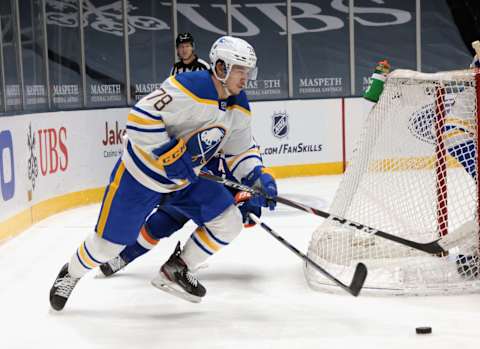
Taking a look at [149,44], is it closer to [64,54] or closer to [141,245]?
[64,54]

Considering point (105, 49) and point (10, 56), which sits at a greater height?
point (10, 56)

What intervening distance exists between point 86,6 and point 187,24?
1204mm

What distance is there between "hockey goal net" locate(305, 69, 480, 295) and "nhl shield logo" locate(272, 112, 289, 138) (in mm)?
3944

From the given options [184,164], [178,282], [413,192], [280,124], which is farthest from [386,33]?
[184,164]

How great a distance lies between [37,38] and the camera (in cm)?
622

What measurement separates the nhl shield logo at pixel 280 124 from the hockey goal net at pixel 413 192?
394 cm

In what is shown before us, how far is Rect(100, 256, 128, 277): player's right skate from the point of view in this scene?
3871 millimetres

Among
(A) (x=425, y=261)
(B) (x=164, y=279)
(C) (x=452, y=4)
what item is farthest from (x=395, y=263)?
(C) (x=452, y=4)

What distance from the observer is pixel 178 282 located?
129 inches

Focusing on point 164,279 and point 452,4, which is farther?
point 452,4

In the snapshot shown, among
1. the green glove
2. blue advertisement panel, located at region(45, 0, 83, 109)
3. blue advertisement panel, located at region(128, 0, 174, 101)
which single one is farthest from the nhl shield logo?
the green glove

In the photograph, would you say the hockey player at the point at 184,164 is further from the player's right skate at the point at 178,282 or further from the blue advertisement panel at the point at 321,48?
the blue advertisement panel at the point at 321,48

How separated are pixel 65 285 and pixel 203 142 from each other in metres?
0.77

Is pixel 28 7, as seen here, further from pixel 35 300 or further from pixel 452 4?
pixel 452 4
